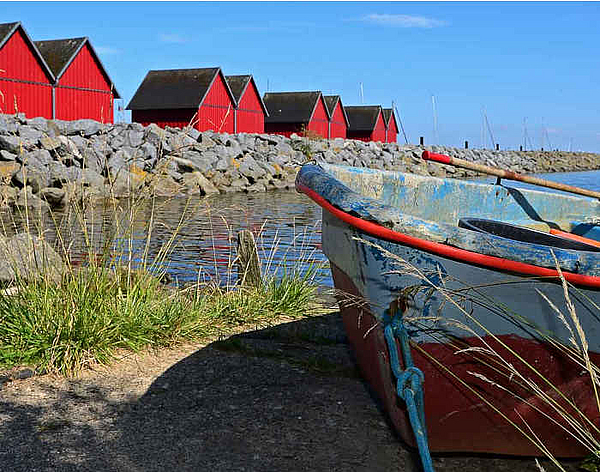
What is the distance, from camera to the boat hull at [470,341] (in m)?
2.73

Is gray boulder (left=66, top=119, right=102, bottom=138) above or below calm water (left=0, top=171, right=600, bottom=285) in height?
above

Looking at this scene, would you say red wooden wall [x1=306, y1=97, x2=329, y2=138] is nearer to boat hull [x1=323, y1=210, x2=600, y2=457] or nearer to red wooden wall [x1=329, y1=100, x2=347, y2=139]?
red wooden wall [x1=329, y1=100, x2=347, y2=139]

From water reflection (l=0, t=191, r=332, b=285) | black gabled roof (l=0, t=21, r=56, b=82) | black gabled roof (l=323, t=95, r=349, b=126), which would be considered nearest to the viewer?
water reflection (l=0, t=191, r=332, b=285)

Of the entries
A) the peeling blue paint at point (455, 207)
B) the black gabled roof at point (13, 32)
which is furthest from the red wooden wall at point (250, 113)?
the peeling blue paint at point (455, 207)

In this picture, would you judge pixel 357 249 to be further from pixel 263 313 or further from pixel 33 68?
pixel 33 68

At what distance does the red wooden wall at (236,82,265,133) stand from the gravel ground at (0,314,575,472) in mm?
36079

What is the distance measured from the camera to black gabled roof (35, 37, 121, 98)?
96.6 feet

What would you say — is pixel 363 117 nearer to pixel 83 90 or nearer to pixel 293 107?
pixel 293 107

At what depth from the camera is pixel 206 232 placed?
13.3m

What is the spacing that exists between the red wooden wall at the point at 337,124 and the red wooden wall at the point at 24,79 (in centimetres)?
2650

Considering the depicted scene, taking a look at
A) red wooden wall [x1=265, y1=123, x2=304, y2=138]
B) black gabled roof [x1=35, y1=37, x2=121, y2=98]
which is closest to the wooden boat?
black gabled roof [x1=35, y1=37, x2=121, y2=98]

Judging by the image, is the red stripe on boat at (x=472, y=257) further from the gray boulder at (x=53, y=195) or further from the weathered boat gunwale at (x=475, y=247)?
the gray boulder at (x=53, y=195)

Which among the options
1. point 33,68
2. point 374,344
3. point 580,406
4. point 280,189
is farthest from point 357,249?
point 33,68

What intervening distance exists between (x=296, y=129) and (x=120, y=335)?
44052mm
